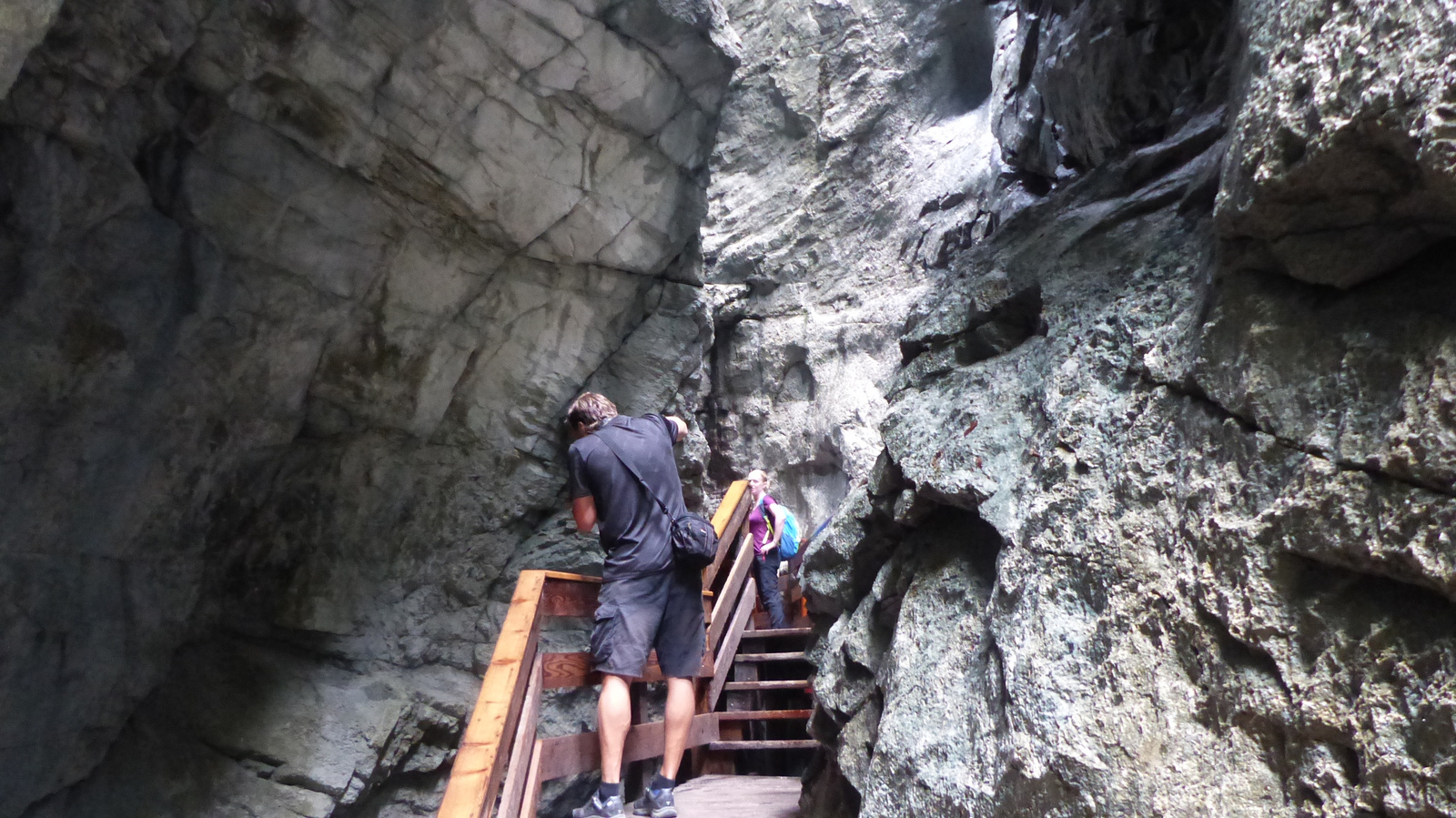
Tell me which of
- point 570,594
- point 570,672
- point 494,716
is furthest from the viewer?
point 570,594

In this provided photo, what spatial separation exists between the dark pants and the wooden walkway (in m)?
1.37

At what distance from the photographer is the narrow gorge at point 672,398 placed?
5.53ft

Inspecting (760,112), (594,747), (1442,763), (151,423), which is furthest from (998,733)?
(760,112)

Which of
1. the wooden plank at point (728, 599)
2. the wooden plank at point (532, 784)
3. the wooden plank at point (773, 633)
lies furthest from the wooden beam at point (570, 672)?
the wooden plank at point (773, 633)

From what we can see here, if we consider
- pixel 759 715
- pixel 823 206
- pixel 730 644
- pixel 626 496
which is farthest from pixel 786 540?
pixel 823 206

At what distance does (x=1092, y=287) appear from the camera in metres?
2.75

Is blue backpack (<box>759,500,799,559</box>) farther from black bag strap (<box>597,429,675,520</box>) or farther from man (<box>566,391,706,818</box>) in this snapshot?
black bag strap (<box>597,429,675,520</box>)

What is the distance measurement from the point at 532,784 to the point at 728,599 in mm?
2247

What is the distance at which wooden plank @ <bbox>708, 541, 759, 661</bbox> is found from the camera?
484cm

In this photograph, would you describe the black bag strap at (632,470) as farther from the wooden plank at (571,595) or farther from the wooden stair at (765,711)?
the wooden stair at (765,711)

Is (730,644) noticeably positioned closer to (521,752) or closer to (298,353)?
(521,752)

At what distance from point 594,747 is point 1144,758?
214 centimetres

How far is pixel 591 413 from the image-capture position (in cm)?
366

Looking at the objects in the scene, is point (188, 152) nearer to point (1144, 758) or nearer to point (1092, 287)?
point (1092, 287)
